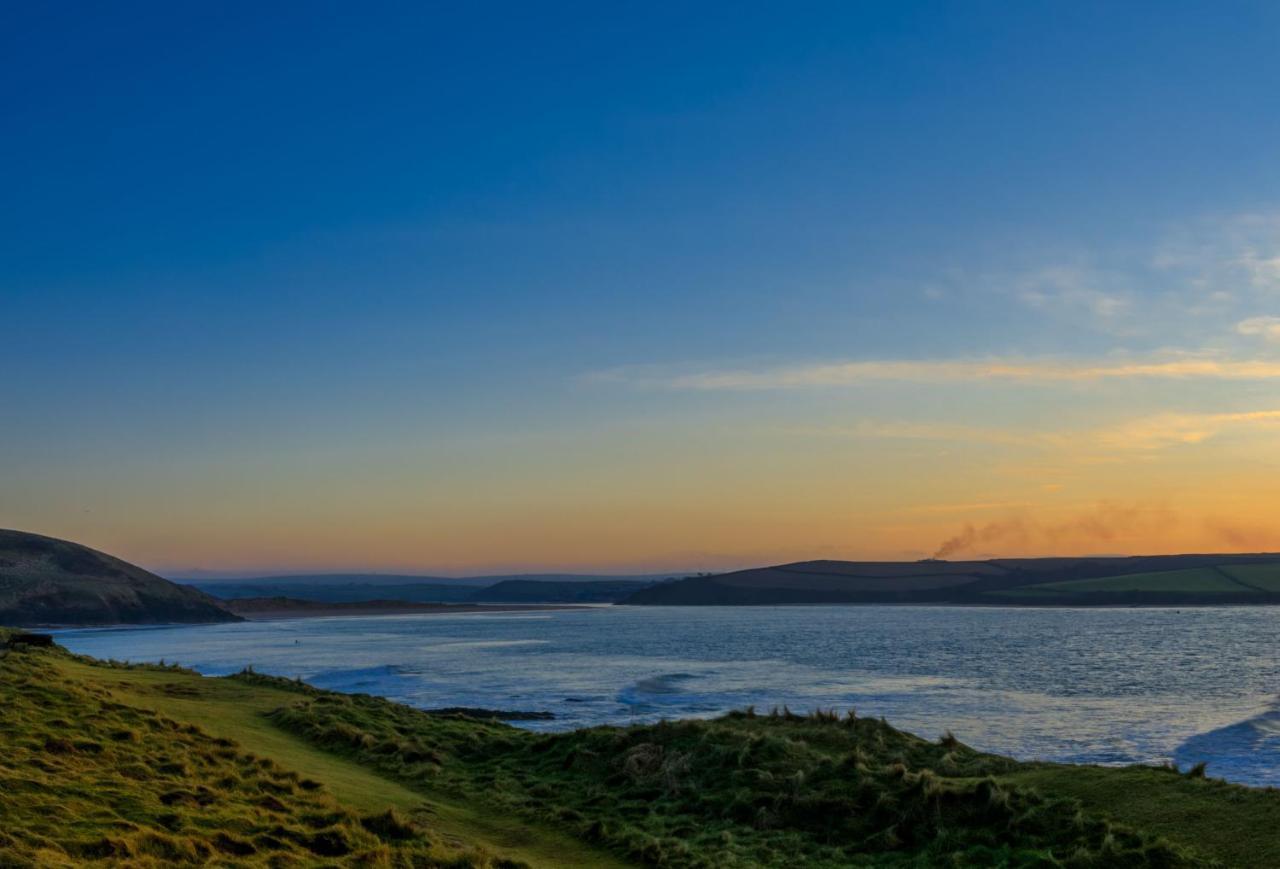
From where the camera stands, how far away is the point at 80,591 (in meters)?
168

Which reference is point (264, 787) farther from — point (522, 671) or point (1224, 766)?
point (522, 671)

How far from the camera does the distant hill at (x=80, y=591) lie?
15925cm

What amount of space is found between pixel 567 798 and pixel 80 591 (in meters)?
173

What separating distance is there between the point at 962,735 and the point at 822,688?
66.2ft

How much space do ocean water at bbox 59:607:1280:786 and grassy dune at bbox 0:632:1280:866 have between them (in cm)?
1422

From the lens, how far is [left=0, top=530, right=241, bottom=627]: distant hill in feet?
522

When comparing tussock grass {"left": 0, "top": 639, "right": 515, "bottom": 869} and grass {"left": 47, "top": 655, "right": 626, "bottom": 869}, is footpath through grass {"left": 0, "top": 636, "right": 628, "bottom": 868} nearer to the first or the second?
grass {"left": 47, "top": 655, "right": 626, "bottom": 869}

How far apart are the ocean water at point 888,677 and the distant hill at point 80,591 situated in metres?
34.1

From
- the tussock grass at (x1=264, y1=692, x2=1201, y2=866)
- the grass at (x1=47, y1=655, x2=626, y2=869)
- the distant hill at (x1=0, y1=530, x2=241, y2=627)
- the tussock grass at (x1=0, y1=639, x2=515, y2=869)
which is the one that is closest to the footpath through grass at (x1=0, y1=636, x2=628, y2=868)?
the grass at (x1=47, y1=655, x2=626, y2=869)

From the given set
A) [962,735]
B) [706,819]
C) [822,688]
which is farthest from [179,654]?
[706,819]

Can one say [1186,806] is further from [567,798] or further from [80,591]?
[80,591]

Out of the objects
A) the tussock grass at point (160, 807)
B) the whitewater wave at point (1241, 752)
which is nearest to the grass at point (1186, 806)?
the whitewater wave at point (1241, 752)

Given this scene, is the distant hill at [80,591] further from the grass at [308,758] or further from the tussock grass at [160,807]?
the tussock grass at [160,807]

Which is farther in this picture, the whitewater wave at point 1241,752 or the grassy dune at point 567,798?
the whitewater wave at point 1241,752
